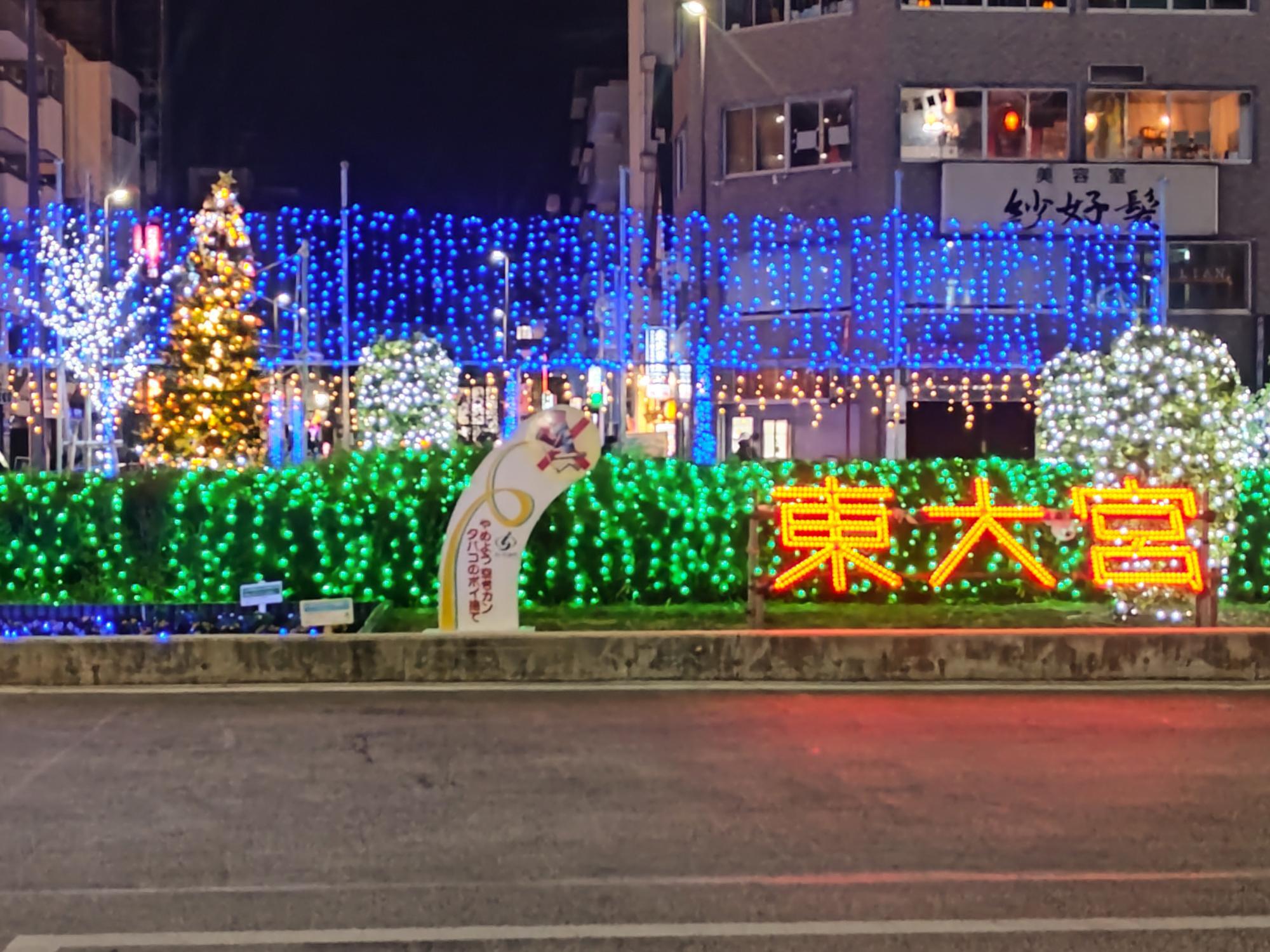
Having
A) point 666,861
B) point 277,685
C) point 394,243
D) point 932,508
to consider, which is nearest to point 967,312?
point 394,243

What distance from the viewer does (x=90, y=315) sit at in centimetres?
2717

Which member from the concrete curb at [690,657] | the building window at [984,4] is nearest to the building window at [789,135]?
the building window at [984,4]

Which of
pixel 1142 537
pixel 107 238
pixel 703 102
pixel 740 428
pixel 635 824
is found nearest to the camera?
pixel 635 824

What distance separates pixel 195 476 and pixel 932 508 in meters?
6.15

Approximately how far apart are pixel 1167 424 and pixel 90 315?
20397 mm

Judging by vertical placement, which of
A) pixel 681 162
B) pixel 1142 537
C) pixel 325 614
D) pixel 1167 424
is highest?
pixel 681 162

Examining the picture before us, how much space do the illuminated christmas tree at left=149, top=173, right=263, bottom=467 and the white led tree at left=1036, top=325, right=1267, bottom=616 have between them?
14121 mm

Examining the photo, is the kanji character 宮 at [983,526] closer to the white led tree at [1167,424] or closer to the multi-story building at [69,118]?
the white led tree at [1167,424]

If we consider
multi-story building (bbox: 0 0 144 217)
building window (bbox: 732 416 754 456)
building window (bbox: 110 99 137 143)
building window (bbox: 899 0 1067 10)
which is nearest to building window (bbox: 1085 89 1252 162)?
building window (bbox: 899 0 1067 10)

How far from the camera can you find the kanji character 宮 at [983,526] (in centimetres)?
1187

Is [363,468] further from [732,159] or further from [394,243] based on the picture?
[732,159]

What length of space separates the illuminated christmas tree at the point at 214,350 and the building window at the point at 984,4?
1531cm

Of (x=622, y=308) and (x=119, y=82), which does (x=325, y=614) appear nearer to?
(x=622, y=308)

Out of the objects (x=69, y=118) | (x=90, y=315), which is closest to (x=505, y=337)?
(x=90, y=315)
